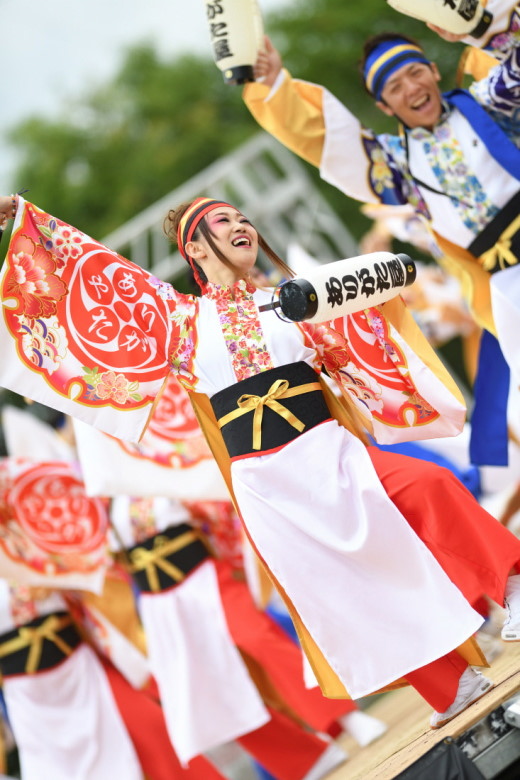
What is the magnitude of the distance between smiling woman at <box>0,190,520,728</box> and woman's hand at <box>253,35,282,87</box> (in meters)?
0.81

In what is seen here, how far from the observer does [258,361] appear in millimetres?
2713

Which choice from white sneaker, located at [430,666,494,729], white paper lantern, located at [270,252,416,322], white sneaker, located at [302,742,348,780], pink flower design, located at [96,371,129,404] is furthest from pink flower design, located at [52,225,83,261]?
white sneaker, located at [302,742,348,780]

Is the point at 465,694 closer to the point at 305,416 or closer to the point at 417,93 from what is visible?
the point at 305,416

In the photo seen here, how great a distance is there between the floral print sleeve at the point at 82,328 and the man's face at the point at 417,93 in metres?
1.15

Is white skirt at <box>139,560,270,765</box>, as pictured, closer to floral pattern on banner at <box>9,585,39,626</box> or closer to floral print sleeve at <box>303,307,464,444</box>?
floral pattern on banner at <box>9,585,39,626</box>

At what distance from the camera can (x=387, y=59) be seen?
3.41 meters

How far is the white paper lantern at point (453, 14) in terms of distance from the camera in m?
2.96

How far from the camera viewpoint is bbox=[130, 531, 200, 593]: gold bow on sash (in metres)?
4.27

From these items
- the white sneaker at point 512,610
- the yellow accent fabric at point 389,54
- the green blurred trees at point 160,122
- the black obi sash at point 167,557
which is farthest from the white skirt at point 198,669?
the green blurred trees at point 160,122

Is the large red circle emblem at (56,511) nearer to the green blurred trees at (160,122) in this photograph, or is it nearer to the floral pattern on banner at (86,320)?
the floral pattern on banner at (86,320)

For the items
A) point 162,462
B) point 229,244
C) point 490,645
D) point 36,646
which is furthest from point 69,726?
point 229,244

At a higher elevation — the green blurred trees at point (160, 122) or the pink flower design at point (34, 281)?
the green blurred trees at point (160, 122)

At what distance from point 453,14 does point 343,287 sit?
1081 mm

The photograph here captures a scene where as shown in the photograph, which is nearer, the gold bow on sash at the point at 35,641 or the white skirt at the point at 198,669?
the white skirt at the point at 198,669
